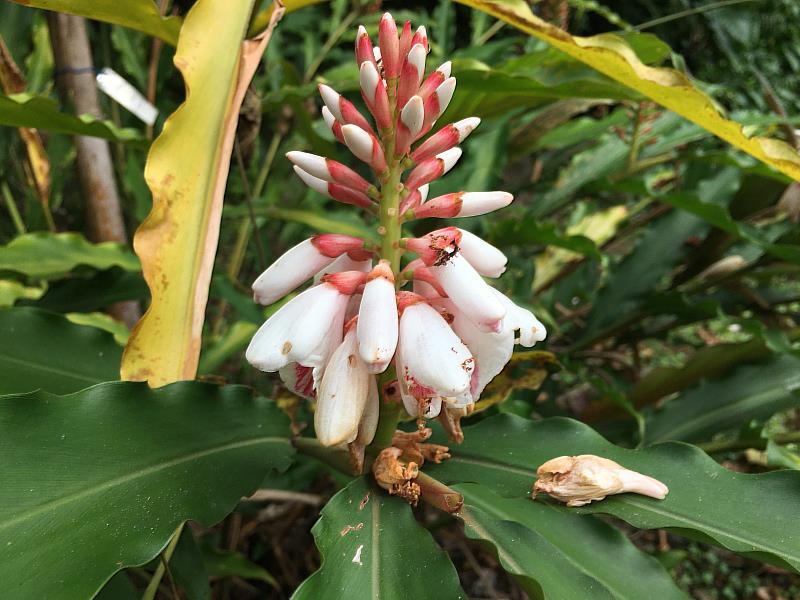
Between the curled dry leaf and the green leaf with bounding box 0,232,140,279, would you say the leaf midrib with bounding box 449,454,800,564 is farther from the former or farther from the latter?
the green leaf with bounding box 0,232,140,279

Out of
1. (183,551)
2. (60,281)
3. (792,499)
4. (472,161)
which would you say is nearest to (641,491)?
(792,499)

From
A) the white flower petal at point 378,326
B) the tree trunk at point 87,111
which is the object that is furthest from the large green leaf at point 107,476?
the tree trunk at point 87,111

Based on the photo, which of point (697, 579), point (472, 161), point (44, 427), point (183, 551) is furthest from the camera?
point (697, 579)

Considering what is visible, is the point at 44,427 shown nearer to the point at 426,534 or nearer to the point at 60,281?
the point at 426,534

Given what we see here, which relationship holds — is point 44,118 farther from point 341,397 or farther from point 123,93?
point 341,397

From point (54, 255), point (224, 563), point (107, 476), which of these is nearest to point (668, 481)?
point (107, 476)

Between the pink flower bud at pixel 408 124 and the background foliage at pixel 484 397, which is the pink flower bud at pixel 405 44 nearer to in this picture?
the pink flower bud at pixel 408 124

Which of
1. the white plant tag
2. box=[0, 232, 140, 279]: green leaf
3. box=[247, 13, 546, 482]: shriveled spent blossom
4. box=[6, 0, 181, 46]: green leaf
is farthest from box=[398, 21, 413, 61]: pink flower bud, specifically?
box=[0, 232, 140, 279]: green leaf

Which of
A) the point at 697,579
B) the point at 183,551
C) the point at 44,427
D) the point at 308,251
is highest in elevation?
the point at 308,251
